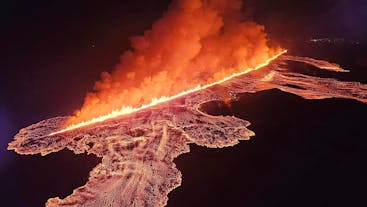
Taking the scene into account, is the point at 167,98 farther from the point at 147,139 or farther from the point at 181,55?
the point at 147,139

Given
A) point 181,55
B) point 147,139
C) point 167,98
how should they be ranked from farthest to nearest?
1. point 181,55
2. point 167,98
3. point 147,139

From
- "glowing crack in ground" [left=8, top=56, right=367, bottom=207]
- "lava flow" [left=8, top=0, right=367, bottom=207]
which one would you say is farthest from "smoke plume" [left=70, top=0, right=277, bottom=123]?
"glowing crack in ground" [left=8, top=56, right=367, bottom=207]

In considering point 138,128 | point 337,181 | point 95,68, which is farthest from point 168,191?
point 95,68

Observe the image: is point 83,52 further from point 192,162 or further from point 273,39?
point 273,39

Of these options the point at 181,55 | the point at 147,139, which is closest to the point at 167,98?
the point at 181,55

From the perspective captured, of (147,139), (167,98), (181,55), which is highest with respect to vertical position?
(181,55)

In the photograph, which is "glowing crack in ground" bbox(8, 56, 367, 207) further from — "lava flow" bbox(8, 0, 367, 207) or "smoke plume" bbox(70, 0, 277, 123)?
"smoke plume" bbox(70, 0, 277, 123)

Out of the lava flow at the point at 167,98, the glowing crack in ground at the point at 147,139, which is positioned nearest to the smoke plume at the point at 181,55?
the lava flow at the point at 167,98
